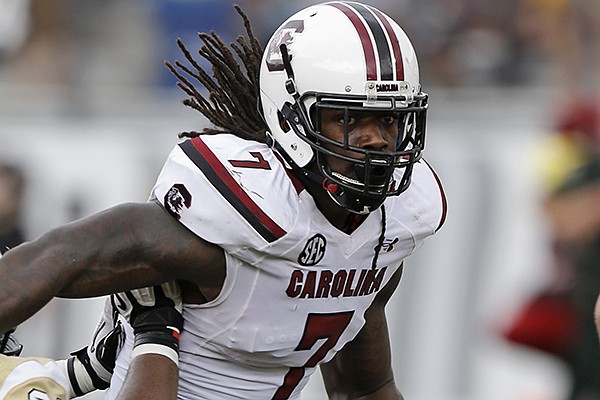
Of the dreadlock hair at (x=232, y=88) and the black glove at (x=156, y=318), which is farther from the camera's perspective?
the dreadlock hair at (x=232, y=88)

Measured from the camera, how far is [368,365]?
4203 mm

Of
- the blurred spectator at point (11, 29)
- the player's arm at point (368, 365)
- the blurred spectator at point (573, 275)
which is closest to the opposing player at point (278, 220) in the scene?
the player's arm at point (368, 365)

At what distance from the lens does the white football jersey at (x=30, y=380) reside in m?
3.50

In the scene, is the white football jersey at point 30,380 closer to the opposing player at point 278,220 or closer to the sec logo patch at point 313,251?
the opposing player at point 278,220

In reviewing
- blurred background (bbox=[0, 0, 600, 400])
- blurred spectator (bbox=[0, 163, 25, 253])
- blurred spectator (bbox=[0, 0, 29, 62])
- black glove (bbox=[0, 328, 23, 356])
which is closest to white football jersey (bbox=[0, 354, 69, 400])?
black glove (bbox=[0, 328, 23, 356])

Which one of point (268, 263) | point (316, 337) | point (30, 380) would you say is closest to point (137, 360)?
point (30, 380)

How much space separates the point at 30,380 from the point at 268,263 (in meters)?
0.65

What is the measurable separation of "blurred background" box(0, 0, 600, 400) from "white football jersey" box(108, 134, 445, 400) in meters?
2.26

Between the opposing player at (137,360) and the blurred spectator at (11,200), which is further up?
the opposing player at (137,360)

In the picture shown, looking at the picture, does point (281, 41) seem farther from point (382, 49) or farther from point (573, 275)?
point (573, 275)

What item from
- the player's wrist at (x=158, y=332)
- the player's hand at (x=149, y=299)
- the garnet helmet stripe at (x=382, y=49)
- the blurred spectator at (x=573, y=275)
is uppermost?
the garnet helmet stripe at (x=382, y=49)

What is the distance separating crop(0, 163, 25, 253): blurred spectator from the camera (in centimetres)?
683

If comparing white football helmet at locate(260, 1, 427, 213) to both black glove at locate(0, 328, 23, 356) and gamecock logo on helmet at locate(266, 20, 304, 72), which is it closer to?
gamecock logo on helmet at locate(266, 20, 304, 72)

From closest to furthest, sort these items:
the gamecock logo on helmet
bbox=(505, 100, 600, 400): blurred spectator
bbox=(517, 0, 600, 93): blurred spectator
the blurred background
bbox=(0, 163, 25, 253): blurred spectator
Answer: the gamecock logo on helmet
bbox=(505, 100, 600, 400): blurred spectator
the blurred background
bbox=(0, 163, 25, 253): blurred spectator
bbox=(517, 0, 600, 93): blurred spectator
